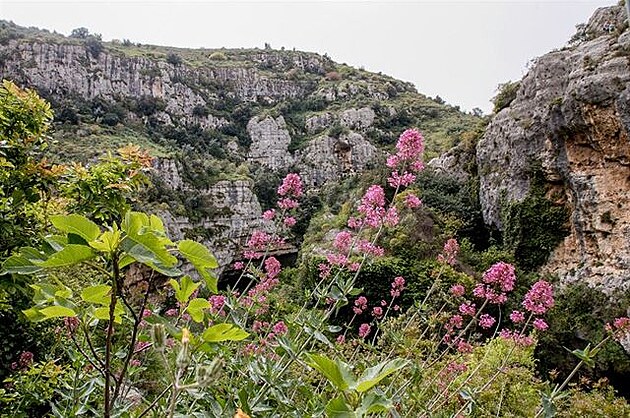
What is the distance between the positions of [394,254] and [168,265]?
13106 millimetres

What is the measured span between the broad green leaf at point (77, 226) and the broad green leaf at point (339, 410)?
1.70 feet

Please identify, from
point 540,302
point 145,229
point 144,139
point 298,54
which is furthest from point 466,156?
point 298,54

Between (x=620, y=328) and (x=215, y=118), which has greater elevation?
(x=215, y=118)

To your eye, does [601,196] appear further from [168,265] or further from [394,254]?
[168,265]

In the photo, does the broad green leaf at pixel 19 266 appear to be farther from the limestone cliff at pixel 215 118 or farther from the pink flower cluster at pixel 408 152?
the limestone cliff at pixel 215 118

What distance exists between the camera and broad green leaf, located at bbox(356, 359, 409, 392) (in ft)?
2.10

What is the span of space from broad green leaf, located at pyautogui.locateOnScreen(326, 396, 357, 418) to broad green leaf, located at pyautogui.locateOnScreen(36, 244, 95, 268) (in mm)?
495

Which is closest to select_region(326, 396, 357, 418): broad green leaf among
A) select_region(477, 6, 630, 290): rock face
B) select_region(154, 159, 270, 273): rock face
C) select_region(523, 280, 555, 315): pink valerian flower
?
select_region(523, 280, 555, 315): pink valerian flower

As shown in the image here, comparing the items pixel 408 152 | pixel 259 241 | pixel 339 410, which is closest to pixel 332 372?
pixel 339 410

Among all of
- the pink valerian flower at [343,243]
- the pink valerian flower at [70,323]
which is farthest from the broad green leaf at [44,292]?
the pink valerian flower at [343,243]

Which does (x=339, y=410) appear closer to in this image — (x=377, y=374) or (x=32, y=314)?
(x=377, y=374)

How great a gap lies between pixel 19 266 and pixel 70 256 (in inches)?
6.2

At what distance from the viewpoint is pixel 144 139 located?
104ft

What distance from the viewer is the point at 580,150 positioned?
40.9ft
